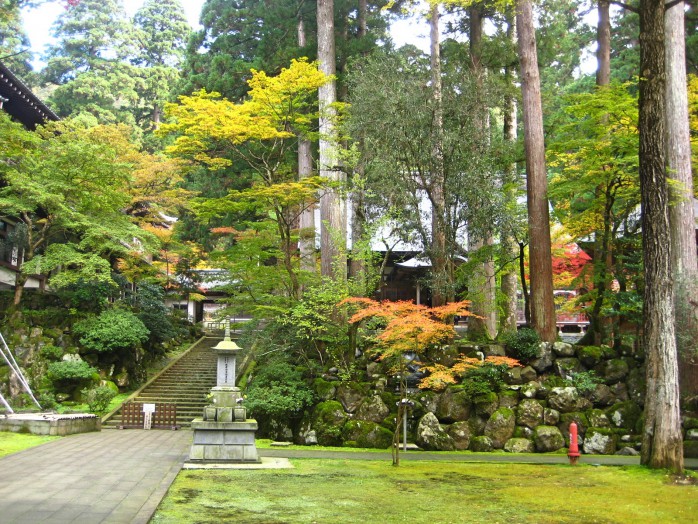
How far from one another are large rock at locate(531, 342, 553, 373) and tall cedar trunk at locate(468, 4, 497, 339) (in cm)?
175

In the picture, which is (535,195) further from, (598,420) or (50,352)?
(50,352)

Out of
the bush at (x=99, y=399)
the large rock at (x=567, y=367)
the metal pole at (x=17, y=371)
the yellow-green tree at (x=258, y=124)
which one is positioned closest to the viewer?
the large rock at (x=567, y=367)

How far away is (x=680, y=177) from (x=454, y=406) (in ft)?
27.3

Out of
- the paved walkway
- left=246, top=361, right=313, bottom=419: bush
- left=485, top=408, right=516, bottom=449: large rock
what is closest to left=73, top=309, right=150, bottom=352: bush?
the paved walkway

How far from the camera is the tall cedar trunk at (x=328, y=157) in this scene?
2072 cm

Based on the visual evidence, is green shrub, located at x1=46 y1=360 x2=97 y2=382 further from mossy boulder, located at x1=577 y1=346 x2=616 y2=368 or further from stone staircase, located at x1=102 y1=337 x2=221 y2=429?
mossy boulder, located at x1=577 y1=346 x2=616 y2=368

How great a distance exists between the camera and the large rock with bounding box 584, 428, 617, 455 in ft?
53.6

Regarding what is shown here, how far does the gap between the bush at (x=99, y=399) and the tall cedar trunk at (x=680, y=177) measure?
668 inches

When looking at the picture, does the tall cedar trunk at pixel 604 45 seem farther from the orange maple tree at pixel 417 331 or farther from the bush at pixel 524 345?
the orange maple tree at pixel 417 331

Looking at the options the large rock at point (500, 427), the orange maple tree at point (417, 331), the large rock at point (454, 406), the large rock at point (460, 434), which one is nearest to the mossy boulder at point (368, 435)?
the large rock at point (454, 406)

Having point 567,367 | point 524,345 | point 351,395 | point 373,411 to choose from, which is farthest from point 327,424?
point 567,367

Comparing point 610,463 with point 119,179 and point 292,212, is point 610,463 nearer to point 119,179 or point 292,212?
point 292,212

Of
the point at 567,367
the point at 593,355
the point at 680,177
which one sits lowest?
the point at 567,367

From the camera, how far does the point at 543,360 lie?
17.8 m
